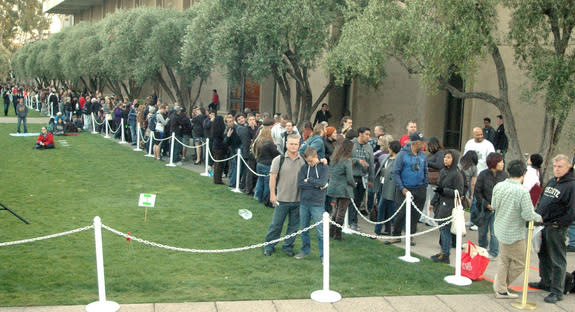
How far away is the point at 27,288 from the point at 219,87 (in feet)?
101

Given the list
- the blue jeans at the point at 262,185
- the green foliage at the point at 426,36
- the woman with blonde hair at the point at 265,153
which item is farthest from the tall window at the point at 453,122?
the woman with blonde hair at the point at 265,153

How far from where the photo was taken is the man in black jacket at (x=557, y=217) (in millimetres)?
6899

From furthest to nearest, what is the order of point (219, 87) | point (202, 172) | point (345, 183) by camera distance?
point (219, 87) < point (202, 172) < point (345, 183)

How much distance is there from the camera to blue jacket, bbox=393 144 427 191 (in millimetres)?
9141

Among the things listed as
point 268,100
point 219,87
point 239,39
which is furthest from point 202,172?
point 219,87

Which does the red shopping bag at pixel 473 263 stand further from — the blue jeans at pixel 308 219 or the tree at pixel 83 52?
the tree at pixel 83 52

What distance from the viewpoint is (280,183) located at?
841 centimetres

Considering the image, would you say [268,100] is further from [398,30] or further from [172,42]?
[398,30]

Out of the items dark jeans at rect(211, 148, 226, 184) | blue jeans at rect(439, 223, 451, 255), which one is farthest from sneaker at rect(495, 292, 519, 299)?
dark jeans at rect(211, 148, 226, 184)

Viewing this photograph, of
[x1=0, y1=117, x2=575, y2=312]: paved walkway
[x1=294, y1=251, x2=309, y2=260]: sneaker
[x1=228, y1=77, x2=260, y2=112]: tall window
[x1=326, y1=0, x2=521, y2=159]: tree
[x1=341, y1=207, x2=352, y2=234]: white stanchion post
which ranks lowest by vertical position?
[x1=0, y1=117, x2=575, y2=312]: paved walkway

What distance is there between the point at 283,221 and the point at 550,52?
7446mm

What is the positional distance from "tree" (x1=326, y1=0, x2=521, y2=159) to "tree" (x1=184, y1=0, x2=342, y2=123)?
108 inches

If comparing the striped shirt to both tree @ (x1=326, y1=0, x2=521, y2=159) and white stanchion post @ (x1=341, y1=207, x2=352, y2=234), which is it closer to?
white stanchion post @ (x1=341, y1=207, x2=352, y2=234)

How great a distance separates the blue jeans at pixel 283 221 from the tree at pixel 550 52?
642cm
